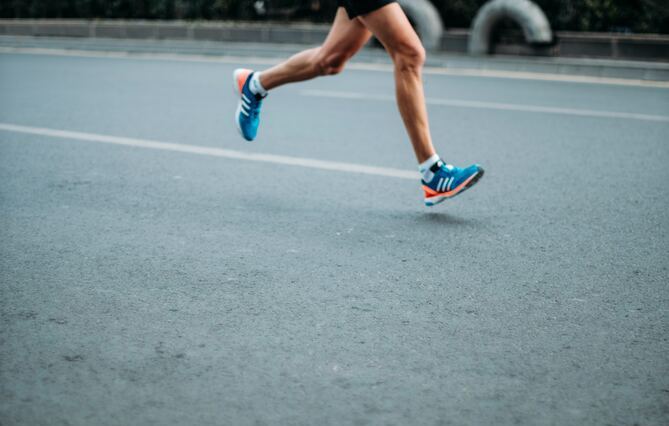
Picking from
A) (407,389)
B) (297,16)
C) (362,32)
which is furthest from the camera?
(297,16)

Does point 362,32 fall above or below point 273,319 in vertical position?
above

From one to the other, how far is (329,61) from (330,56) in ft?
0.10

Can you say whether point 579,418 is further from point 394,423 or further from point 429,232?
point 429,232

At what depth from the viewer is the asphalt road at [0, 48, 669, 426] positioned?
89.4 inches

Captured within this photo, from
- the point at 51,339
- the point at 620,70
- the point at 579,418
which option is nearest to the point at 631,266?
the point at 579,418

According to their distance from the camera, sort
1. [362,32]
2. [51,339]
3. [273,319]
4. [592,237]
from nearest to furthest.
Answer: [51,339]
[273,319]
[592,237]
[362,32]

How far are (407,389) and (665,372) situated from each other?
753 millimetres

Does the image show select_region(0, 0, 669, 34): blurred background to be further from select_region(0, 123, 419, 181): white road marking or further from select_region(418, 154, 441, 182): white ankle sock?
select_region(418, 154, 441, 182): white ankle sock

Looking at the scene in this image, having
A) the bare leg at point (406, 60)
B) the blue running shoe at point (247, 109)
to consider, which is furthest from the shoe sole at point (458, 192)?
the blue running shoe at point (247, 109)

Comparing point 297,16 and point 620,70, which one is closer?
point 620,70

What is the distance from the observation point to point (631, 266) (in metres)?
3.45

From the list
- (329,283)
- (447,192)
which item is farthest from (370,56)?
(329,283)

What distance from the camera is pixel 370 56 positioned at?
1397 centimetres

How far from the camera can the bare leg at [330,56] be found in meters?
4.55
